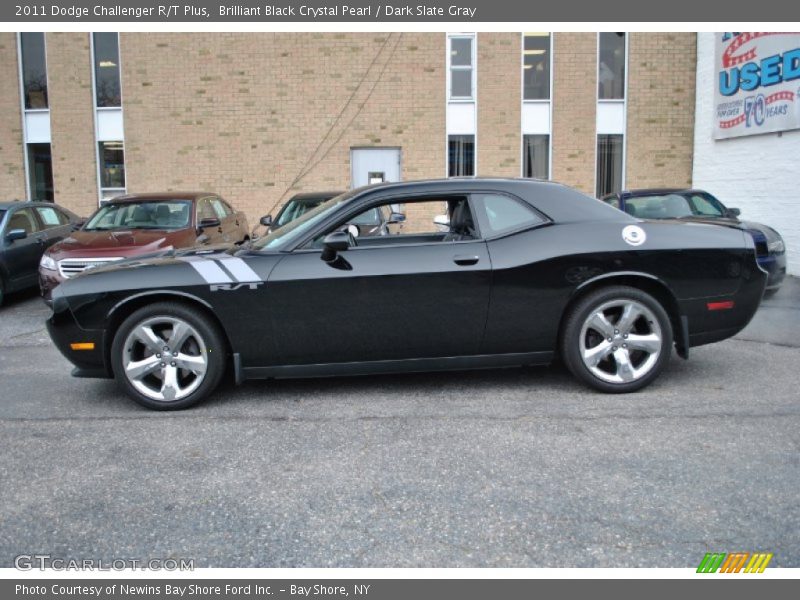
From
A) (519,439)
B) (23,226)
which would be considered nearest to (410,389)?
(519,439)

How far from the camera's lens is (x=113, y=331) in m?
5.21

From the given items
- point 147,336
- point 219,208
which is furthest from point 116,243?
point 147,336

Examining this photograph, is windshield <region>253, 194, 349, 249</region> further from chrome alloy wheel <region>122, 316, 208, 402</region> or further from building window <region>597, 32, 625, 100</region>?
building window <region>597, 32, 625, 100</region>

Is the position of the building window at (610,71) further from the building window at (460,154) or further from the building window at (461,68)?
the building window at (460,154)

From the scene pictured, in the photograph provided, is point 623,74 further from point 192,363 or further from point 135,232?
point 192,363

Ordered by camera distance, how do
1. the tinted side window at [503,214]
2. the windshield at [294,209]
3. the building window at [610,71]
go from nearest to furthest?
the tinted side window at [503,214] < the windshield at [294,209] < the building window at [610,71]

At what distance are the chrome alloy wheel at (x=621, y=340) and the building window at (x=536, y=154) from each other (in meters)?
11.8

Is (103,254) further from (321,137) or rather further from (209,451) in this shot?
(321,137)

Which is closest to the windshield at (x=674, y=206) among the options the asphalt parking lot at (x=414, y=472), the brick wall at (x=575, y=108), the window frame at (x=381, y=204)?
the asphalt parking lot at (x=414, y=472)

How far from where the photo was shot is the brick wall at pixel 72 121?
662 inches

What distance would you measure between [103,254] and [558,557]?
6971mm

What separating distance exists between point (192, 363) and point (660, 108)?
46.8ft

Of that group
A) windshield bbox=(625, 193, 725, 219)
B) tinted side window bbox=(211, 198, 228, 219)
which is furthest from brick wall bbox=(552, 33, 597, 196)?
tinted side window bbox=(211, 198, 228, 219)

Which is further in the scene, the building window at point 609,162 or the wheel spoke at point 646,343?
the building window at point 609,162
